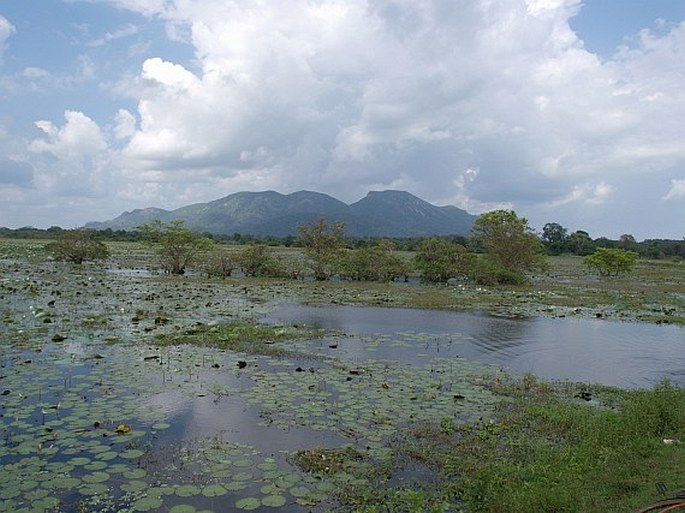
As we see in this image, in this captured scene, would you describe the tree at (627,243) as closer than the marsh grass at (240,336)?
No

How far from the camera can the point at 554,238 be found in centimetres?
10325

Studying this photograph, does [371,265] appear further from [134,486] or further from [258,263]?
[134,486]

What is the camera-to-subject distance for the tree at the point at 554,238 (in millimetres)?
96250

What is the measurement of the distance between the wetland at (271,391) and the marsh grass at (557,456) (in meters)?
0.09

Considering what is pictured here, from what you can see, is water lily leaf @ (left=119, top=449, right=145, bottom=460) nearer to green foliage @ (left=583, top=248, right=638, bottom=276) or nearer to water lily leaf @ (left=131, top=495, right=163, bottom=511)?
water lily leaf @ (left=131, top=495, right=163, bottom=511)

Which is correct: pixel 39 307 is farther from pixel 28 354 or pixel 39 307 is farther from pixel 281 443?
pixel 281 443

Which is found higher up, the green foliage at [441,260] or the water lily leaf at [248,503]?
the green foliage at [441,260]

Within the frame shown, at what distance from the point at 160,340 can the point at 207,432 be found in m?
7.16

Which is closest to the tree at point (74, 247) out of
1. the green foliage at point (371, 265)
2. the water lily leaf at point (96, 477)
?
the green foliage at point (371, 265)

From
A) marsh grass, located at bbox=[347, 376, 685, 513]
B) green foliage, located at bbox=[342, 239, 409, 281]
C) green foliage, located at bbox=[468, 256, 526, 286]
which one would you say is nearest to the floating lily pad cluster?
marsh grass, located at bbox=[347, 376, 685, 513]

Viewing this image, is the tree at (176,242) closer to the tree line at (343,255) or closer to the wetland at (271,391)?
the tree line at (343,255)

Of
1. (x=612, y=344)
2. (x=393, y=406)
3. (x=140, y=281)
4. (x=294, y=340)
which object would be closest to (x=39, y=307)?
(x=294, y=340)

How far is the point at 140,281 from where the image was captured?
31562 millimetres

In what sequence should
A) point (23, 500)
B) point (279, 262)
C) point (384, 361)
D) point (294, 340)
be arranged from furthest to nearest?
point (279, 262), point (294, 340), point (384, 361), point (23, 500)
